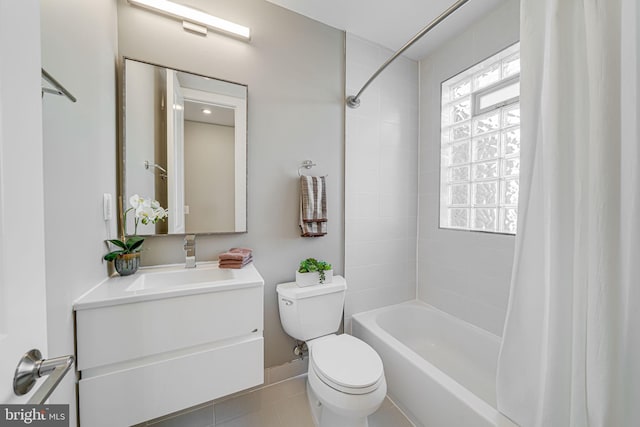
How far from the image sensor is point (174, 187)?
1.40 m

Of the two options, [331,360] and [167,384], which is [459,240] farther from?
[167,384]

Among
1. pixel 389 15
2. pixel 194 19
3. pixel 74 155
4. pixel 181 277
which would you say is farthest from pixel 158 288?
pixel 389 15

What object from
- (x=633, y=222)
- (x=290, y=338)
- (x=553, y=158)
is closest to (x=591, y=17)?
(x=553, y=158)

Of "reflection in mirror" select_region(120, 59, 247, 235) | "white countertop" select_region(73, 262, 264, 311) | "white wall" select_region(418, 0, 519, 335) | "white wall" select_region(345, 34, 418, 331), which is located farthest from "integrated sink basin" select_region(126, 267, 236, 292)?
"white wall" select_region(418, 0, 519, 335)

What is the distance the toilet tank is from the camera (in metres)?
1.49

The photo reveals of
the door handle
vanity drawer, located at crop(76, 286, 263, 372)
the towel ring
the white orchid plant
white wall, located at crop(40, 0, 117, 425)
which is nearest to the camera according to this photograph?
the door handle

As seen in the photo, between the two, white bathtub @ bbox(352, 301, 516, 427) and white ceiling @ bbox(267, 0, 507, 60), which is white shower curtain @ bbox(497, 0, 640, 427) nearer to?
white bathtub @ bbox(352, 301, 516, 427)

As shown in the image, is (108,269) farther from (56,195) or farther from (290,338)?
(290,338)

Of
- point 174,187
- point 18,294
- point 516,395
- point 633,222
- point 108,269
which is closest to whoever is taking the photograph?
point 18,294

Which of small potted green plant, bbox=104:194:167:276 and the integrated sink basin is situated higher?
small potted green plant, bbox=104:194:167:276

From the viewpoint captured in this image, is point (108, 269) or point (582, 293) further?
point (108, 269)

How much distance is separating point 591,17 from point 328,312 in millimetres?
1700

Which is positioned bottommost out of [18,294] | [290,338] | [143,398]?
[290,338]

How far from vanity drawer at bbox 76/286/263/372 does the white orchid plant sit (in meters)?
0.37
